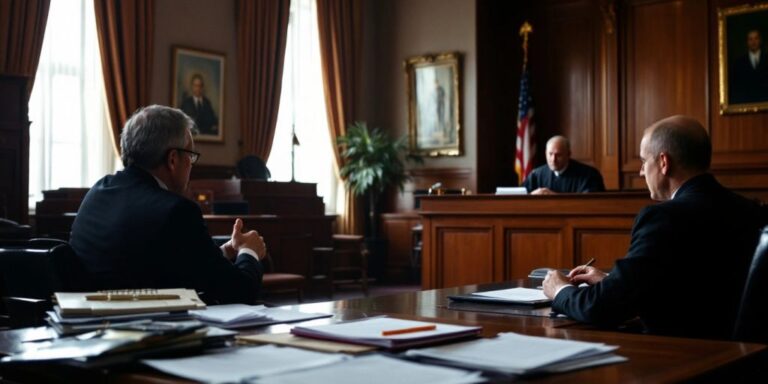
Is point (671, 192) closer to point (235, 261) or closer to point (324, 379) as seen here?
point (235, 261)

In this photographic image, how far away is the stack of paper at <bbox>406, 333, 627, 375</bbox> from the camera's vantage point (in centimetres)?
137

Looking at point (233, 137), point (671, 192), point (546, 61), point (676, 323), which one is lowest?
point (676, 323)

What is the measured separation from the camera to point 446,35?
1108 cm

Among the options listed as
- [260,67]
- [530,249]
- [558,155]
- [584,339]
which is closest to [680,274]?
[584,339]

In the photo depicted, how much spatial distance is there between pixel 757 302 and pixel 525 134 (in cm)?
860

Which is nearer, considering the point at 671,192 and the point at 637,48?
the point at 671,192

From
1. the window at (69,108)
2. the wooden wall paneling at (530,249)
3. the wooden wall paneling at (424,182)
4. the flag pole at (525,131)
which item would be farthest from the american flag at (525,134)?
the window at (69,108)

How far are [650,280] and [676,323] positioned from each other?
133 mm

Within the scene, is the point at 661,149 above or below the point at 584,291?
above

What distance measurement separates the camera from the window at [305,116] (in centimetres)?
1059

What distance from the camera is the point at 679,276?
7.57 feet

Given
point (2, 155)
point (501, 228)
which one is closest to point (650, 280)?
point (501, 228)

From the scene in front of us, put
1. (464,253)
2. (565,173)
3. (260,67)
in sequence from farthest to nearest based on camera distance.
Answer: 1. (260,67)
2. (565,173)
3. (464,253)

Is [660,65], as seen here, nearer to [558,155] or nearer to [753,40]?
[753,40]
